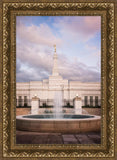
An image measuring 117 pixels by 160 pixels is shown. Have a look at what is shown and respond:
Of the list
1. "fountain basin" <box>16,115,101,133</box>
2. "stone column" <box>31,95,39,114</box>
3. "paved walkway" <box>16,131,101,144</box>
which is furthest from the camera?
"stone column" <box>31,95,39,114</box>

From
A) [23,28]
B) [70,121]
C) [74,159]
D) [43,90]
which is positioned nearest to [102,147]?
[74,159]

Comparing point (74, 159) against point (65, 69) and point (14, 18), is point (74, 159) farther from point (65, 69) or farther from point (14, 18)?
point (14, 18)

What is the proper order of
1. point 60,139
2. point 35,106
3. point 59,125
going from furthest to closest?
1. point 35,106
2. point 59,125
3. point 60,139

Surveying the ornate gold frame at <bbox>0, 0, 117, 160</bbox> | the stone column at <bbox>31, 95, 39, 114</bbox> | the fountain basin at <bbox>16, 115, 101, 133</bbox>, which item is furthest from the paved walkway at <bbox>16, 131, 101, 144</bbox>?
the stone column at <bbox>31, 95, 39, 114</bbox>

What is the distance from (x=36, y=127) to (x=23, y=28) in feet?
14.8

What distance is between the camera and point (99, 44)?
6414 mm

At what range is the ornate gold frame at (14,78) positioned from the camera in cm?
591

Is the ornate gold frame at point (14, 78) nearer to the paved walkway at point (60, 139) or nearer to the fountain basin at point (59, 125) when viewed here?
the paved walkway at point (60, 139)

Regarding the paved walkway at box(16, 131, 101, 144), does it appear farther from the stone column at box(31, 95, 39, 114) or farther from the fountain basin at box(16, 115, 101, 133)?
the stone column at box(31, 95, 39, 114)

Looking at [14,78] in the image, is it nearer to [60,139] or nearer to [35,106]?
[60,139]

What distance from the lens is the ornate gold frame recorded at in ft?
19.4

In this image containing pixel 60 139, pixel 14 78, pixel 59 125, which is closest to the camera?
Answer: pixel 14 78

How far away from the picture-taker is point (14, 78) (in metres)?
6.14

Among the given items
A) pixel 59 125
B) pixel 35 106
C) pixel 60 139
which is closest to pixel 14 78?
pixel 60 139
